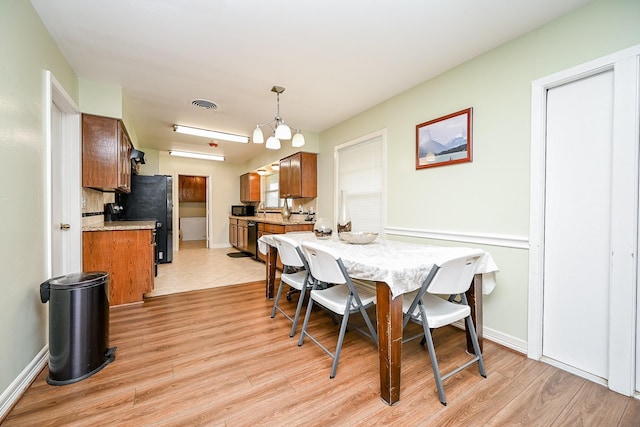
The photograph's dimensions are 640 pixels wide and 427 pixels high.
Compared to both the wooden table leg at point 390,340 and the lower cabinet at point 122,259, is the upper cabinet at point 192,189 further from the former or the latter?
the wooden table leg at point 390,340

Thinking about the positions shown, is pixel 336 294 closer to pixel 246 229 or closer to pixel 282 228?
pixel 282 228

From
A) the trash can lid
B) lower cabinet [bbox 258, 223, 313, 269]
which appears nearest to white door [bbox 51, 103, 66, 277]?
the trash can lid

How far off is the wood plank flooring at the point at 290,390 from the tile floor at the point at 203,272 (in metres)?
1.45

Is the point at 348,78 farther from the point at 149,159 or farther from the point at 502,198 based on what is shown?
the point at 149,159

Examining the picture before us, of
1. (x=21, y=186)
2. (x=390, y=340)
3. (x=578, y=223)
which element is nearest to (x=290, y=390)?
(x=390, y=340)

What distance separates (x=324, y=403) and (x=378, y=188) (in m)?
2.63

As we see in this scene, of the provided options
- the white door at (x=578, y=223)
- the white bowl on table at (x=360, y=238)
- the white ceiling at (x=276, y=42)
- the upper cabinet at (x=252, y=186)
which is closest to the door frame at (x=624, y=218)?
the white door at (x=578, y=223)

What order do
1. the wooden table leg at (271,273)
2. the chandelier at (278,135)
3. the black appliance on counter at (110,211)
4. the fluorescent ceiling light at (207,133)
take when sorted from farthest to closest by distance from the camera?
the fluorescent ceiling light at (207,133) < the black appliance on counter at (110,211) < the wooden table leg at (271,273) < the chandelier at (278,135)

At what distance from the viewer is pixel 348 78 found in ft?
9.16

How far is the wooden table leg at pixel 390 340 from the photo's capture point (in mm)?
1485

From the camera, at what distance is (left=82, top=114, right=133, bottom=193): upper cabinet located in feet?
9.24

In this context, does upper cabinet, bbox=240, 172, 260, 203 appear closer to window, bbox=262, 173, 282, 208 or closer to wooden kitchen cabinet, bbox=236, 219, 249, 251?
window, bbox=262, 173, 282, 208

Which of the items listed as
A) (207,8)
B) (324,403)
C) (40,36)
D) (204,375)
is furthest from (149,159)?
(324,403)

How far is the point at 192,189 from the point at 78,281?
8.00 metres
